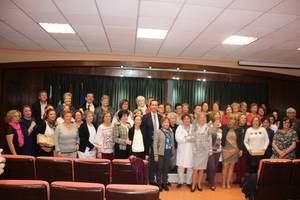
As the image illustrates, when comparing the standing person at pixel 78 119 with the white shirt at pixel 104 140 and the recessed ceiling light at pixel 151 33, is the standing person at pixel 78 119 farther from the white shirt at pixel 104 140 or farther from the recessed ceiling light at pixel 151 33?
the recessed ceiling light at pixel 151 33

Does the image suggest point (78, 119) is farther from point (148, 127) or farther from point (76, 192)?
point (76, 192)

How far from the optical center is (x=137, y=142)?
17.7 feet

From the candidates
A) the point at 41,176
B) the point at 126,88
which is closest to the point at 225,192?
the point at 41,176

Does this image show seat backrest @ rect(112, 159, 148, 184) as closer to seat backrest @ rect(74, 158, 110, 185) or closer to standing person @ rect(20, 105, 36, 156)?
seat backrest @ rect(74, 158, 110, 185)

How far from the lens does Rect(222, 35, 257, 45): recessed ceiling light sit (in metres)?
5.78

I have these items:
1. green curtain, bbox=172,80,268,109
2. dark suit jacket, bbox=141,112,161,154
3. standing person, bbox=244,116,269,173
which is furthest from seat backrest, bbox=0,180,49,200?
green curtain, bbox=172,80,268,109

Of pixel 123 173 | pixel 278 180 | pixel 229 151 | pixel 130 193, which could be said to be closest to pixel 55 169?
pixel 123 173

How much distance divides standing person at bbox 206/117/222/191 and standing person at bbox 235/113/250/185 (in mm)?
437

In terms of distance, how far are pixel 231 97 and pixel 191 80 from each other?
1.37 m

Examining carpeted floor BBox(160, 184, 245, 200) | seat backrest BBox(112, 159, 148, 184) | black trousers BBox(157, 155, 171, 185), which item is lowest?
carpeted floor BBox(160, 184, 245, 200)

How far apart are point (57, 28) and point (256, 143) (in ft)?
14.7

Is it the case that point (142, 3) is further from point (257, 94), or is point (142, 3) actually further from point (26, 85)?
point (257, 94)

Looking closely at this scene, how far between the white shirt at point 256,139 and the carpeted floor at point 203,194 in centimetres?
93

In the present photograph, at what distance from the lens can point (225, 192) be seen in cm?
560
